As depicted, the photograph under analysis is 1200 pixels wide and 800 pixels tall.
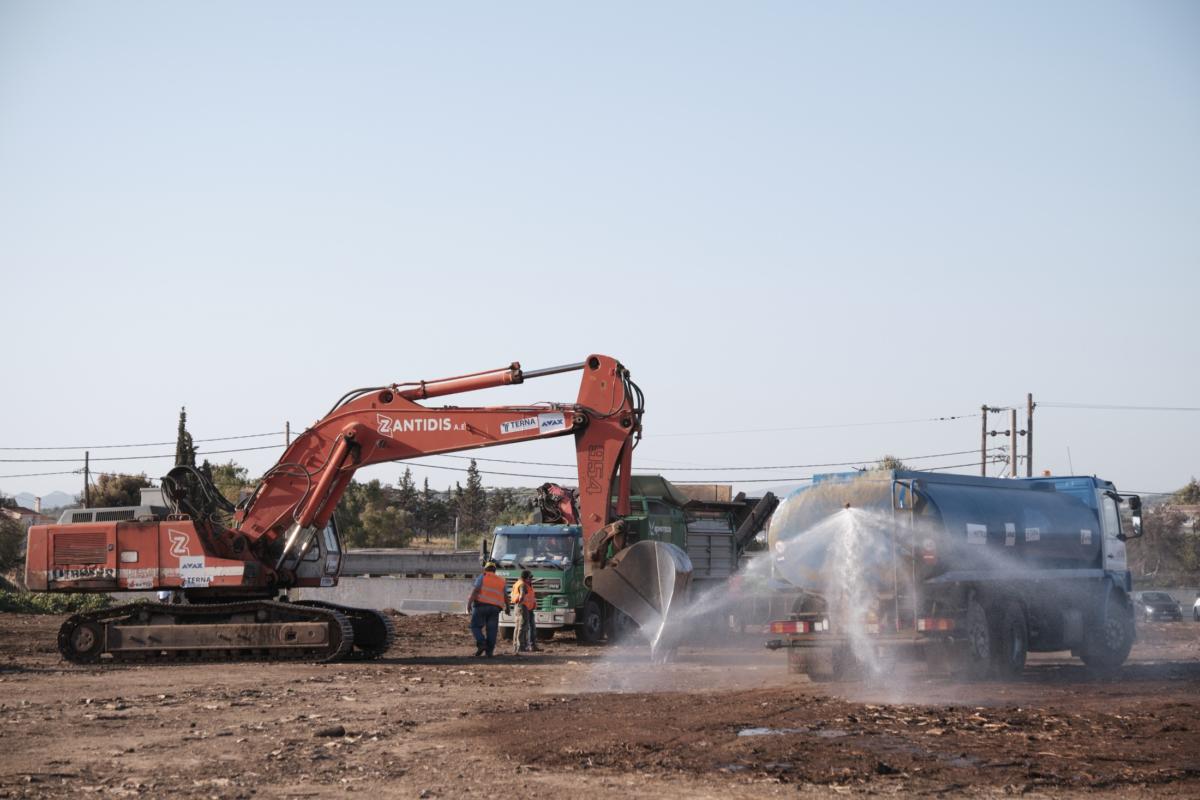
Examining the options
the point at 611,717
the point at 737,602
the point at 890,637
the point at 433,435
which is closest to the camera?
the point at 611,717

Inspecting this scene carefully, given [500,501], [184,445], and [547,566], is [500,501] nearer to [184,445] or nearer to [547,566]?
[184,445]

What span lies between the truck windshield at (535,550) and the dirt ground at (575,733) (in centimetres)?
591

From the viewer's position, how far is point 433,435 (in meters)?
21.6

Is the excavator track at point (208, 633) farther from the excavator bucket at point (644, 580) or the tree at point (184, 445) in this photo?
the tree at point (184, 445)

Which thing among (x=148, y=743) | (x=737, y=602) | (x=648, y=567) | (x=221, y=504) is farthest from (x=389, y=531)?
(x=148, y=743)

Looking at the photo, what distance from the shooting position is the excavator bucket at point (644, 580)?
18.7 m

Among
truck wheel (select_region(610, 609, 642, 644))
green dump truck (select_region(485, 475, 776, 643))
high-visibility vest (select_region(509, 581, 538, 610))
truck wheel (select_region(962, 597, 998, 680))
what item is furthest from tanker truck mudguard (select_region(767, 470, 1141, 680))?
→ truck wheel (select_region(610, 609, 642, 644))

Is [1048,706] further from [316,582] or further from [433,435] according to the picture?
[316,582]

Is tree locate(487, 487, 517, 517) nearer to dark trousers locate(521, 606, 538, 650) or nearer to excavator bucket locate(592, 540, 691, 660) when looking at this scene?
dark trousers locate(521, 606, 538, 650)

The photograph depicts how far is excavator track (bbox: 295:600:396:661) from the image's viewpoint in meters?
22.8

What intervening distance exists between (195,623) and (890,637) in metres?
11.4

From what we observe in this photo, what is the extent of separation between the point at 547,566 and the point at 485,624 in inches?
134

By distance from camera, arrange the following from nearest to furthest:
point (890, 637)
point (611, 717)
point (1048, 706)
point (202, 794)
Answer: point (202, 794), point (611, 717), point (1048, 706), point (890, 637)

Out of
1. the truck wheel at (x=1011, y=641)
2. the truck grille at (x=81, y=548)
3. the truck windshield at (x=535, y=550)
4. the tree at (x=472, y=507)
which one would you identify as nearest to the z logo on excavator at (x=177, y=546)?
the truck grille at (x=81, y=548)
